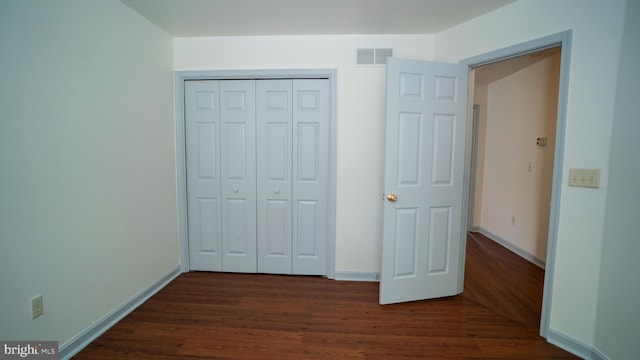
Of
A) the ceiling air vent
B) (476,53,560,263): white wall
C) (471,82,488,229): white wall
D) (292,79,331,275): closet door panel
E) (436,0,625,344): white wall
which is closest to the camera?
(436,0,625,344): white wall

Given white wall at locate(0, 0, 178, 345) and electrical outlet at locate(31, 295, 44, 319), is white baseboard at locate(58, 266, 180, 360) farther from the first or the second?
electrical outlet at locate(31, 295, 44, 319)

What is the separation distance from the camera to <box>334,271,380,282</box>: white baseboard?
2484mm

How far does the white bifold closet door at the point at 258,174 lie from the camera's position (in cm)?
246

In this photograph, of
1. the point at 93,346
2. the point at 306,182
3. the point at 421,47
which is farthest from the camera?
the point at 306,182

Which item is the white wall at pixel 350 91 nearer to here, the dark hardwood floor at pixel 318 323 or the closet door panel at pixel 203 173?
the closet door panel at pixel 203 173

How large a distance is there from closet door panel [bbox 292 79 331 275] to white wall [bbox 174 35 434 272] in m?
0.15

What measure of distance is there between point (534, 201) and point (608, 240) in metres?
1.81

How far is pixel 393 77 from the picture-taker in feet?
Answer: 6.45

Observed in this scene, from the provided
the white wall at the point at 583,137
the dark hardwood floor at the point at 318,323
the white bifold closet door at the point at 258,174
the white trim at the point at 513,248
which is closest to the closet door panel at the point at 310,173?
the white bifold closet door at the point at 258,174

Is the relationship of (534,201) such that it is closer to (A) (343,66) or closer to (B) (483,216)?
(B) (483,216)

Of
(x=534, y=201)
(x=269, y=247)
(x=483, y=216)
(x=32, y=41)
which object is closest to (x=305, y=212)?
(x=269, y=247)

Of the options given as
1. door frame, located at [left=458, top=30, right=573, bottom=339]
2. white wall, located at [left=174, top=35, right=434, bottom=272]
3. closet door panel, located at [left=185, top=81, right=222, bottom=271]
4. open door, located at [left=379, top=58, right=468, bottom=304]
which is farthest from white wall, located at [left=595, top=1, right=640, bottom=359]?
closet door panel, located at [left=185, top=81, right=222, bottom=271]

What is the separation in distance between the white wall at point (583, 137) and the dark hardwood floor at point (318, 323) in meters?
0.36

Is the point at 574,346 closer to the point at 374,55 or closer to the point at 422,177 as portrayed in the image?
the point at 422,177
